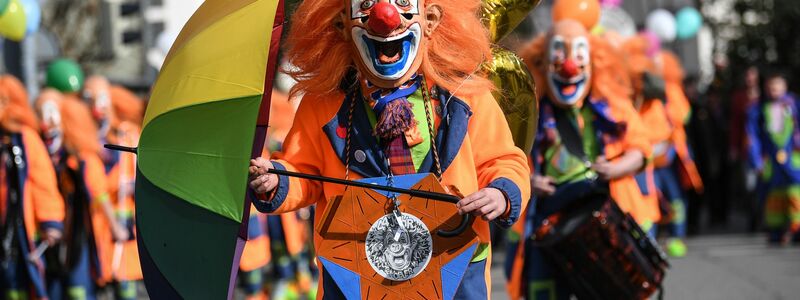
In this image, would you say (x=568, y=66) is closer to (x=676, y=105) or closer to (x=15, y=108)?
(x=15, y=108)

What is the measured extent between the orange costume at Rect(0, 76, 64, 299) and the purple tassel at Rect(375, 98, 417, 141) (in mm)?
4363

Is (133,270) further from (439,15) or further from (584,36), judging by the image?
(439,15)

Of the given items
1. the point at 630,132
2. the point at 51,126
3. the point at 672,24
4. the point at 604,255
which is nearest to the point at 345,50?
the point at 604,255

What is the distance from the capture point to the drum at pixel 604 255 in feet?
20.4

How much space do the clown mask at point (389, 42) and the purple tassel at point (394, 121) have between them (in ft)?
0.32

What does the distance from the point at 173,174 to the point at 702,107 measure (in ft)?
41.1

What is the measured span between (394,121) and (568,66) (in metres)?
2.53

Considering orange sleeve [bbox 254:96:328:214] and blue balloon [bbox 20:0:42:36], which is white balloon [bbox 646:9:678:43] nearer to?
blue balloon [bbox 20:0:42:36]

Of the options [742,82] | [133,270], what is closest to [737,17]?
[742,82]

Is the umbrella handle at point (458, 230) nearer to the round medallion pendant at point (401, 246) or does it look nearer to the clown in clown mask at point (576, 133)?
the round medallion pendant at point (401, 246)

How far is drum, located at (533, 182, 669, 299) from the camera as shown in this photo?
622cm

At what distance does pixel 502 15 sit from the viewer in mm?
5270

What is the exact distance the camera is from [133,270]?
Result: 9.49 m

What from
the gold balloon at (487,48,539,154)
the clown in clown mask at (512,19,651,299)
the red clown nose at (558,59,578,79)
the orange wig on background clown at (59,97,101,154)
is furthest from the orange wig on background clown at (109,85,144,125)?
the gold balloon at (487,48,539,154)
